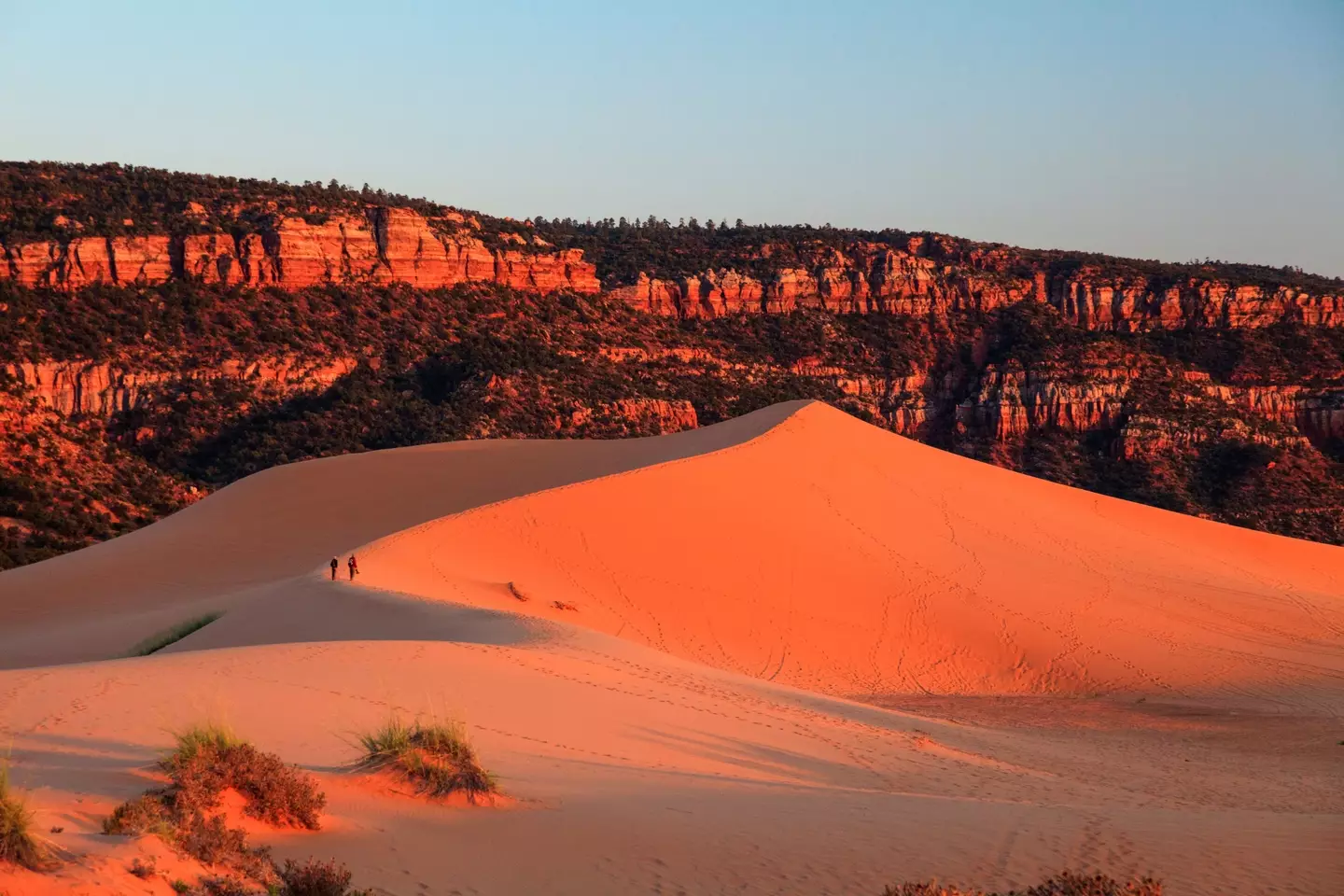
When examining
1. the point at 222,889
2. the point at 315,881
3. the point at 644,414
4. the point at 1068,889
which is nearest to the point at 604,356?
the point at 644,414

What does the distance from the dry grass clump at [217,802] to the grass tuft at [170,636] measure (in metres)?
11.9

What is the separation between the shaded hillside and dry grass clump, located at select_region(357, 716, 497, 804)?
30.5m

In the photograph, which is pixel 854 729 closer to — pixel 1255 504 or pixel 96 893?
pixel 96 893

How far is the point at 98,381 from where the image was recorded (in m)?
50.4

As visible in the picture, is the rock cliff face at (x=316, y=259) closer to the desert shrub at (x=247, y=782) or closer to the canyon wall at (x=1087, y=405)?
the canyon wall at (x=1087, y=405)

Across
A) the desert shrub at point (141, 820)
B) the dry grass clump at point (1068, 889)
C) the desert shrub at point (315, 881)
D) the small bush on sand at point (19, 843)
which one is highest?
the small bush on sand at point (19, 843)

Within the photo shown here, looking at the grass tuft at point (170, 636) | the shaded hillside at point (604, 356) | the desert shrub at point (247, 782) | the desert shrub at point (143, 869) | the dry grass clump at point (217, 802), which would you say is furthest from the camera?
the shaded hillside at point (604, 356)

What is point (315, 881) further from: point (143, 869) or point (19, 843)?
point (19, 843)

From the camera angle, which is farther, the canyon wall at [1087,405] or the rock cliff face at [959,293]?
the rock cliff face at [959,293]

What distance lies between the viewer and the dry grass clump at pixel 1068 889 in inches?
278

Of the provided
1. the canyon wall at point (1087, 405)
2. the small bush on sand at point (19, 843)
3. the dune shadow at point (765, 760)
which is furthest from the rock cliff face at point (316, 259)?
the small bush on sand at point (19, 843)

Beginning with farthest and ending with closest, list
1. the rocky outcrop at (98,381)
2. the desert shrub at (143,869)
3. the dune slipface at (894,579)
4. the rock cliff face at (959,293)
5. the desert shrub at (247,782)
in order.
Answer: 1. the rock cliff face at (959,293)
2. the rocky outcrop at (98,381)
3. the dune slipface at (894,579)
4. the desert shrub at (247,782)
5. the desert shrub at (143,869)

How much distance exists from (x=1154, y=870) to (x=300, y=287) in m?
58.9

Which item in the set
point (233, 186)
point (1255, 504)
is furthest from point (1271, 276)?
point (233, 186)
